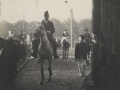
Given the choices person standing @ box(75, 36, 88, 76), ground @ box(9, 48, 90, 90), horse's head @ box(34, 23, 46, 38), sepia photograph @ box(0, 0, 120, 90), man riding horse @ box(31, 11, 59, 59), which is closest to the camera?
sepia photograph @ box(0, 0, 120, 90)

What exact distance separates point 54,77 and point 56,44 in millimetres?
1049

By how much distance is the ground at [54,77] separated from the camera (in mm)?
7377

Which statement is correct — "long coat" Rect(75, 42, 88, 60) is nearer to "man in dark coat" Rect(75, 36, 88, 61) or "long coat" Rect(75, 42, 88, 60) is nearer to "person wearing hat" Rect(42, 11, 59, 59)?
"man in dark coat" Rect(75, 36, 88, 61)

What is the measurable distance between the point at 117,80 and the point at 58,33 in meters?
3.66

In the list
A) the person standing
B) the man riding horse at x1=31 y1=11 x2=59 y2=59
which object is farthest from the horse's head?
the person standing

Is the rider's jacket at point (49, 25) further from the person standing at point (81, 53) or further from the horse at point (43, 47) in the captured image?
the person standing at point (81, 53)

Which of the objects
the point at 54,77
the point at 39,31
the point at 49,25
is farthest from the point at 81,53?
the point at 39,31

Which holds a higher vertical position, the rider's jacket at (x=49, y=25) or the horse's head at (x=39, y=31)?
the rider's jacket at (x=49, y=25)

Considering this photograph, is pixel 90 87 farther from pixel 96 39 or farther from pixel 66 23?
pixel 66 23

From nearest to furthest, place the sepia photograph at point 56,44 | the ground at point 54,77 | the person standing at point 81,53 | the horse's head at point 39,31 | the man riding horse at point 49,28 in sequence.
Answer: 1. the sepia photograph at point 56,44
2. the ground at point 54,77
3. the horse's head at point 39,31
4. the man riding horse at point 49,28
5. the person standing at point 81,53

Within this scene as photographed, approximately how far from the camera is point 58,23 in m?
7.64

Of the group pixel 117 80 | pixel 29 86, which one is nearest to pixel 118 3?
pixel 117 80

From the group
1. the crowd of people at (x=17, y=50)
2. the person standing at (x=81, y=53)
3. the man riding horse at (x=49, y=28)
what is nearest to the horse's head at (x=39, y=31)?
the crowd of people at (x=17, y=50)

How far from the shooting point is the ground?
7.38 m
